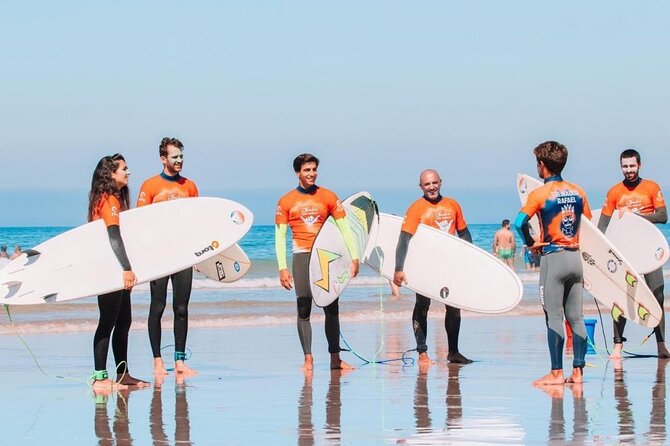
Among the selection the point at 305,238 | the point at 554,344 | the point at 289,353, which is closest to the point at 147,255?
the point at 305,238

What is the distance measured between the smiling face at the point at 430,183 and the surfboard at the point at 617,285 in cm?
134

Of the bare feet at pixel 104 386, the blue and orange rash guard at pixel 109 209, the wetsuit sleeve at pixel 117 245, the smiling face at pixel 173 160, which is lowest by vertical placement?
the bare feet at pixel 104 386

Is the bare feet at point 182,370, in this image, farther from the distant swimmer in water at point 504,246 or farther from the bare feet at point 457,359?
the distant swimmer in water at point 504,246

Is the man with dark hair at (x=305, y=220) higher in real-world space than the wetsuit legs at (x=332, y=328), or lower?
higher

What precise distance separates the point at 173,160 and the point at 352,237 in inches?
62.0

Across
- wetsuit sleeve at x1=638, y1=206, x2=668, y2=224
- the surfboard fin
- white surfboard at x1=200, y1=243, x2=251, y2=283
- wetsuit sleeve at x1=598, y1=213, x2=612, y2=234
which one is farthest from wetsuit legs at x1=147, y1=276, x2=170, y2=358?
wetsuit sleeve at x1=638, y1=206, x2=668, y2=224

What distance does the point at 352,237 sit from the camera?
408 inches

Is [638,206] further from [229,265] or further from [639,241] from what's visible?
[229,265]

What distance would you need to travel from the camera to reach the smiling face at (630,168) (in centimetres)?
1094

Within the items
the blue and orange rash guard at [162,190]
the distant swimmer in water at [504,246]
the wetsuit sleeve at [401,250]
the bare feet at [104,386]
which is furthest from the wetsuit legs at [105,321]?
the distant swimmer in water at [504,246]

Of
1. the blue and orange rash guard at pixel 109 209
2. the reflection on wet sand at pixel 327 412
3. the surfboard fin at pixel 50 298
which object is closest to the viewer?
the reflection on wet sand at pixel 327 412

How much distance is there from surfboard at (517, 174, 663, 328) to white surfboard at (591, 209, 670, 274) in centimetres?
81

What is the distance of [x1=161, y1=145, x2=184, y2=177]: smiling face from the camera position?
1002cm

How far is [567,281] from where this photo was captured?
8.99m
